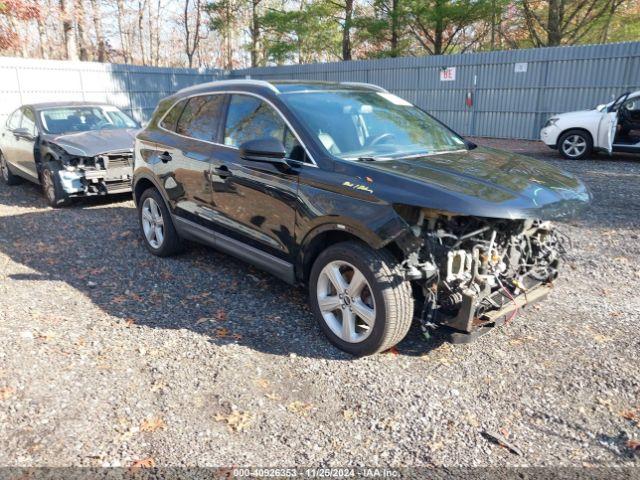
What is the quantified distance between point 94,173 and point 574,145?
9.87 m

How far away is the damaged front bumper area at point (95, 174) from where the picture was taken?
7773mm

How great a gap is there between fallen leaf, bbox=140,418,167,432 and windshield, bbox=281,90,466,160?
6.89 ft

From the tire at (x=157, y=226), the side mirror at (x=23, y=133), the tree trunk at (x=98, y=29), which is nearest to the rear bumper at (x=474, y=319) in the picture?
the tire at (x=157, y=226)

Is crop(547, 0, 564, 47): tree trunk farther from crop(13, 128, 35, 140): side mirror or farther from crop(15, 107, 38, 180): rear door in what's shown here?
crop(13, 128, 35, 140): side mirror

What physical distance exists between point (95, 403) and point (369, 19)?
2472 cm

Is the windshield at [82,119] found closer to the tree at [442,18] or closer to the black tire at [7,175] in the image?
the black tire at [7,175]

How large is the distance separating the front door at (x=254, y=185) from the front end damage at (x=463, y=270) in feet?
3.49

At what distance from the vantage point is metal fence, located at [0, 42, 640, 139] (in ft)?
45.4

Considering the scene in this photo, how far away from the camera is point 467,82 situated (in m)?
16.3

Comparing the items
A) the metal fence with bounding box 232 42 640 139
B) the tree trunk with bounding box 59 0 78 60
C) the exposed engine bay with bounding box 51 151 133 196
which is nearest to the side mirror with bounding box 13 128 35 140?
the exposed engine bay with bounding box 51 151 133 196

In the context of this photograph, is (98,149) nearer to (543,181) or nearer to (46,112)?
(46,112)

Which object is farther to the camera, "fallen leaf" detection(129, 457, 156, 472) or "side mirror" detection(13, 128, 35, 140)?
"side mirror" detection(13, 128, 35, 140)

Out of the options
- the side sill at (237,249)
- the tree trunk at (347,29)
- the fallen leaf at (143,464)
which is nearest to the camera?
the fallen leaf at (143,464)

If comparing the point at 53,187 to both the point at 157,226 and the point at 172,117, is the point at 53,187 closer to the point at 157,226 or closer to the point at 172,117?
the point at 157,226
